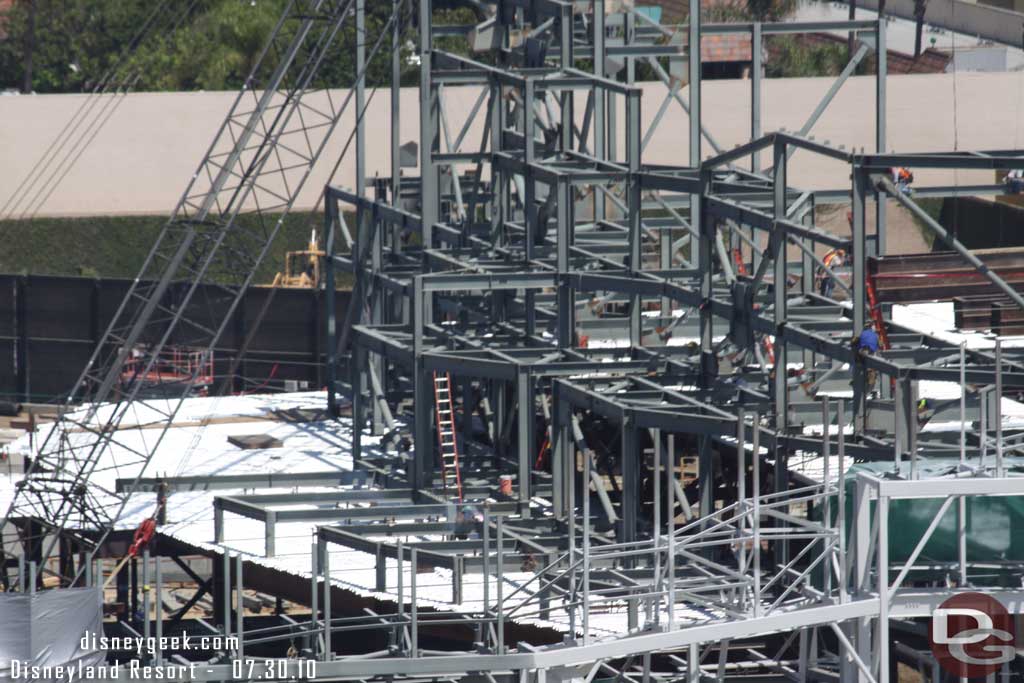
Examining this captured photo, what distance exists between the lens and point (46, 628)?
85.0 feet

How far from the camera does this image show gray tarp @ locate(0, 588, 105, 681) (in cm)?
2570

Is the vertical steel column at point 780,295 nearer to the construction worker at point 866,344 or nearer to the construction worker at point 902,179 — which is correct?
the construction worker at point 902,179

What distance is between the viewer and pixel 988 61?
77.9m

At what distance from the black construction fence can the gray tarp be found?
1138 inches

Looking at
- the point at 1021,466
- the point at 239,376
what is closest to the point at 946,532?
the point at 1021,466

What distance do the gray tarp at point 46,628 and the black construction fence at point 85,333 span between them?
28912 millimetres

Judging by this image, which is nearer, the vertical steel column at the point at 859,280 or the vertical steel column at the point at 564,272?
the vertical steel column at the point at 859,280

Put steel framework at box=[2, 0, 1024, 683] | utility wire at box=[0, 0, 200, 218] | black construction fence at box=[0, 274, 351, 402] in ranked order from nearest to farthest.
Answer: steel framework at box=[2, 0, 1024, 683], black construction fence at box=[0, 274, 351, 402], utility wire at box=[0, 0, 200, 218]

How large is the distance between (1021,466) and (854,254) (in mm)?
5014

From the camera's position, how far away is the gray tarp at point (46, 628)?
1012 inches

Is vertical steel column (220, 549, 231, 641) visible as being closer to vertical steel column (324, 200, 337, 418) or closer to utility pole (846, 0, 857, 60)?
vertical steel column (324, 200, 337, 418)

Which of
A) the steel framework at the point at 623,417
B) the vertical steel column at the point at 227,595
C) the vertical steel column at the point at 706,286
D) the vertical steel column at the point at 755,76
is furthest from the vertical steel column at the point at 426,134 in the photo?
the vertical steel column at the point at 227,595

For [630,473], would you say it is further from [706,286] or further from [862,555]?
[862,555]

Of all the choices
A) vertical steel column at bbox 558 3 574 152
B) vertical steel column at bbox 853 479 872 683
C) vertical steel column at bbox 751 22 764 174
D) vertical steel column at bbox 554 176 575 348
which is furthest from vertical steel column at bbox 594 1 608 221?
vertical steel column at bbox 853 479 872 683
